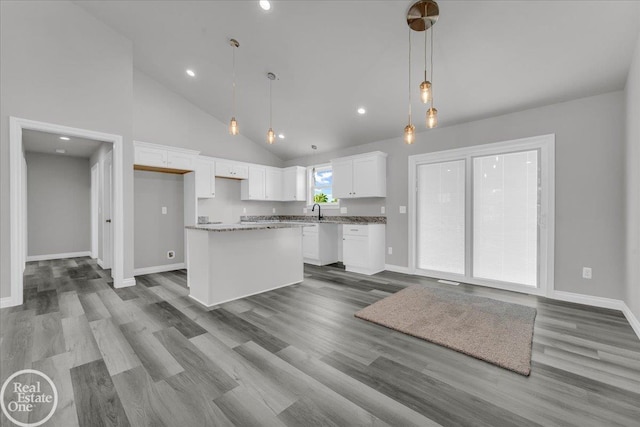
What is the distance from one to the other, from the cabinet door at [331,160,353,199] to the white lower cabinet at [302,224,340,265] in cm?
79

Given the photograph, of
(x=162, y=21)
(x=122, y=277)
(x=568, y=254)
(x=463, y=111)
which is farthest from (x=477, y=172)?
(x=122, y=277)

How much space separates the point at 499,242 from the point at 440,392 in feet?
10.1

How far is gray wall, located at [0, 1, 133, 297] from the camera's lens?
314 centimetres

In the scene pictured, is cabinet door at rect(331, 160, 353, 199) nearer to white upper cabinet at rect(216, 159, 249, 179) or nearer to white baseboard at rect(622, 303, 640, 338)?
white upper cabinet at rect(216, 159, 249, 179)

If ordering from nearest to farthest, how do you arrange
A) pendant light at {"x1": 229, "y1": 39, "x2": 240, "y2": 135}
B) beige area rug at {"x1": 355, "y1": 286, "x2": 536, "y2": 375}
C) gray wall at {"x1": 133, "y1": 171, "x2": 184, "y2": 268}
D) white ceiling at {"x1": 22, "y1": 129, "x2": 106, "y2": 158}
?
beige area rug at {"x1": 355, "y1": 286, "x2": 536, "y2": 375}
pendant light at {"x1": 229, "y1": 39, "x2": 240, "y2": 135}
white ceiling at {"x1": 22, "y1": 129, "x2": 106, "y2": 158}
gray wall at {"x1": 133, "y1": 171, "x2": 184, "y2": 268}

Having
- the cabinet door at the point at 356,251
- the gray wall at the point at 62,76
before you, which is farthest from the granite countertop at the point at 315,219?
the gray wall at the point at 62,76

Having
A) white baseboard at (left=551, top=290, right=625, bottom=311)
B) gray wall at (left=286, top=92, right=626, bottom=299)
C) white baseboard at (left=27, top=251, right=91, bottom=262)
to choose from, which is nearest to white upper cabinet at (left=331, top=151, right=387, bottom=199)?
gray wall at (left=286, top=92, right=626, bottom=299)

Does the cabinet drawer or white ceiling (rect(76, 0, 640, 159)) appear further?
the cabinet drawer

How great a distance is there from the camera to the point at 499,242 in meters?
3.99

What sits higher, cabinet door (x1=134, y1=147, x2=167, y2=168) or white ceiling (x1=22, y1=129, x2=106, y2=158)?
white ceiling (x1=22, y1=129, x2=106, y2=158)

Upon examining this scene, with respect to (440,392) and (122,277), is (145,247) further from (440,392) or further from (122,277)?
(440,392)

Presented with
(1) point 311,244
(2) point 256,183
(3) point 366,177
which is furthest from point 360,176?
(2) point 256,183

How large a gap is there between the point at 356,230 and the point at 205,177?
3139 mm

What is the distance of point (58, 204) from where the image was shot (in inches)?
246
